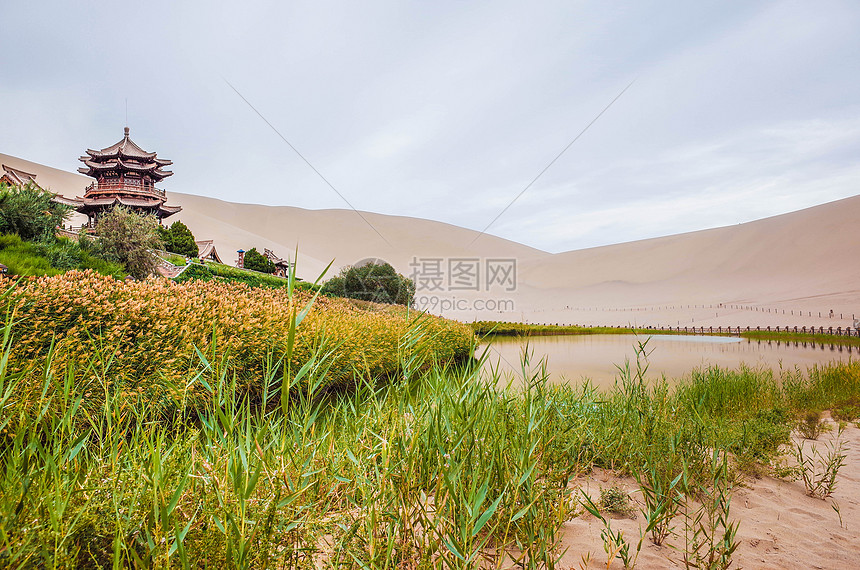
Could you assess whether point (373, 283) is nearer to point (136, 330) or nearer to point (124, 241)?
point (124, 241)

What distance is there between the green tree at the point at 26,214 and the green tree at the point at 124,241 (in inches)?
68.5

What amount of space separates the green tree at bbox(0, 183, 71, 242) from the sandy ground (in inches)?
610

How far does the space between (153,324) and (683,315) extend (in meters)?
48.1

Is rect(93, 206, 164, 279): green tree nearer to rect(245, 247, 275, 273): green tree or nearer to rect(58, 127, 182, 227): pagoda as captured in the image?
rect(245, 247, 275, 273): green tree

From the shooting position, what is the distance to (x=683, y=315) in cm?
4219

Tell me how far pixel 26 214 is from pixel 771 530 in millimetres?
16751

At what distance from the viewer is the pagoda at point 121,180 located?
1230 inches

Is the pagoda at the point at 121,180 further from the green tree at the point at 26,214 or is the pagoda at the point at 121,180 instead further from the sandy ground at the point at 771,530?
the sandy ground at the point at 771,530

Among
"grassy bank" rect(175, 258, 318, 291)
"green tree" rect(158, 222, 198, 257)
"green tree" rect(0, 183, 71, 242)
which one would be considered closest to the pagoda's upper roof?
"green tree" rect(158, 222, 198, 257)

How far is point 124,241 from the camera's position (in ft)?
46.6

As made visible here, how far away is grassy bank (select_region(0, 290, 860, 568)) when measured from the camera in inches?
50.3

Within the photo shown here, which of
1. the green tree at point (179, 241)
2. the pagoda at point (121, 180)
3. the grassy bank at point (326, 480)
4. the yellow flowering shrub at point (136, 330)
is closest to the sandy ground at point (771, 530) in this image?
the grassy bank at point (326, 480)

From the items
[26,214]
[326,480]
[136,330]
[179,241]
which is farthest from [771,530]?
[179,241]

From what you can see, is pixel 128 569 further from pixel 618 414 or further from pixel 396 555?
pixel 618 414
